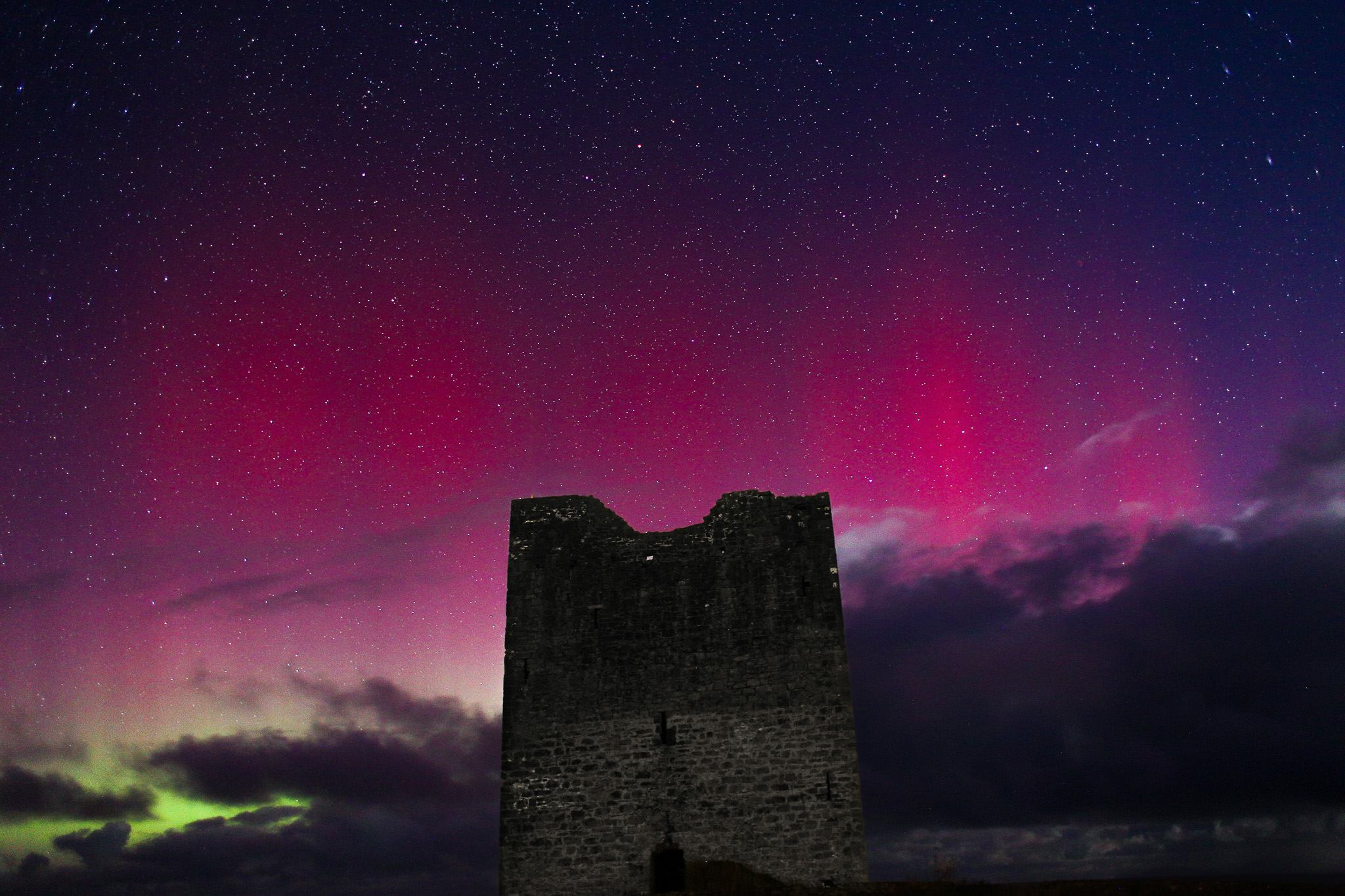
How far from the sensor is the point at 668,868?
16.0m

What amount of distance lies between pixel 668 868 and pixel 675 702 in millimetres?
2790

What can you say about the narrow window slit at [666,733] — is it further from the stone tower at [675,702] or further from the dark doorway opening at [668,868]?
the dark doorway opening at [668,868]

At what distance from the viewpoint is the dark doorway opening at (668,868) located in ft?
52.0

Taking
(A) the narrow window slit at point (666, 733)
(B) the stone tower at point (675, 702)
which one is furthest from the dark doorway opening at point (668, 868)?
(A) the narrow window slit at point (666, 733)

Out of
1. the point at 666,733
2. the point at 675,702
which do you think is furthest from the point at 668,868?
the point at 675,702

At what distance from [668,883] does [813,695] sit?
409 cm

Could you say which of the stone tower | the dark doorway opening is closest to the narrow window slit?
the stone tower

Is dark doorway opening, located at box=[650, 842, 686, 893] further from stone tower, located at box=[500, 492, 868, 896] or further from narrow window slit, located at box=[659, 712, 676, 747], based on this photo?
narrow window slit, located at box=[659, 712, 676, 747]

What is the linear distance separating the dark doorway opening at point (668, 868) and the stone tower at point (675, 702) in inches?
1.0

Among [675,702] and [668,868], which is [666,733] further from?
[668,868]

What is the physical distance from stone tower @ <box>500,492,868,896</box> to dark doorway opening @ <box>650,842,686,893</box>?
25 millimetres

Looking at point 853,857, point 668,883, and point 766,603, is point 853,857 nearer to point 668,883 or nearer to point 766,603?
point 668,883

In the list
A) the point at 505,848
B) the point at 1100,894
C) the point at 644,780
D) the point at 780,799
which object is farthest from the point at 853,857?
the point at 505,848

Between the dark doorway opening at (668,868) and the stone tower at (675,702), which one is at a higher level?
the stone tower at (675,702)
